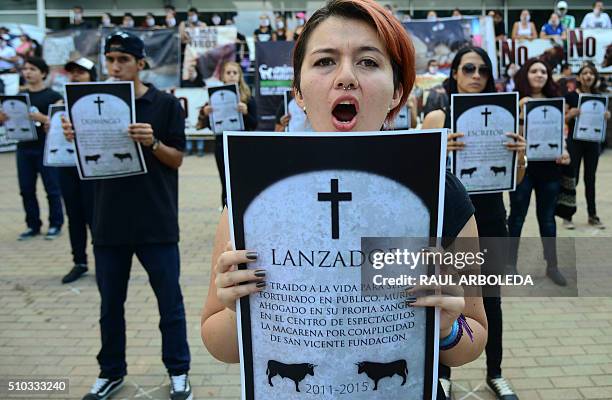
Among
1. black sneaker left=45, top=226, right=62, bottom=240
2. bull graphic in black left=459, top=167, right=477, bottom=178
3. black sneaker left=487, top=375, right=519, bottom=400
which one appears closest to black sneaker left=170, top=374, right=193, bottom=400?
black sneaker left=487, top=375, right=519, bottom=400

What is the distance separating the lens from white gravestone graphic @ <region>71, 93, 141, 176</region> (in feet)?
10.5

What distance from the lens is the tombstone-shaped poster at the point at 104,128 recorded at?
3.19 meters

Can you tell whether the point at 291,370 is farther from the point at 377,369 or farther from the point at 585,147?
the point at 585,147

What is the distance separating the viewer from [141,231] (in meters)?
3.22

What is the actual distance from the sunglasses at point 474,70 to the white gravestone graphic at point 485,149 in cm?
23

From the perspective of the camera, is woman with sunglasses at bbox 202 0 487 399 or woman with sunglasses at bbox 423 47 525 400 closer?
woman with sunglasses at bbox 202 0 487 399

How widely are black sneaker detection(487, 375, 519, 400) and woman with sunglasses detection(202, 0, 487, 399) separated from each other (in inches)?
78.9

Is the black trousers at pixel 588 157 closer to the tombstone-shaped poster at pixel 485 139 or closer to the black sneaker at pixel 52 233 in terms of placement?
the tombstone-shaped poster at pixel 485 139

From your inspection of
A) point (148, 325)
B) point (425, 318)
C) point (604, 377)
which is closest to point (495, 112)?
point (604, 377)

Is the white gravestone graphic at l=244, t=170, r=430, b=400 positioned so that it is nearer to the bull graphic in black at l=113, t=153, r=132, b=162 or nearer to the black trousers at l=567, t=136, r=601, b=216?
the bull graphic in black at l=113, t=153, r=132, b=162

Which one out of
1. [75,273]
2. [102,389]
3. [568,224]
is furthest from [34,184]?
[568,224]

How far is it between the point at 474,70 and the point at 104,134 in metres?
2.22

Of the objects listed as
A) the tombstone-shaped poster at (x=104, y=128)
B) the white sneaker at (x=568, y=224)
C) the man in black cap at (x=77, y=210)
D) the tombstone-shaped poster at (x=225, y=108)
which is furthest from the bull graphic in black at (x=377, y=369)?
the white sneaker at (x=568, y=224)

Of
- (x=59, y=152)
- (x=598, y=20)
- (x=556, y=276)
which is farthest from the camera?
(x=598, y=20)
